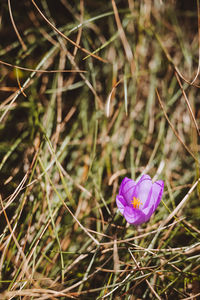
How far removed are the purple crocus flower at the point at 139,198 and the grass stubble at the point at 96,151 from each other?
0.27 ft

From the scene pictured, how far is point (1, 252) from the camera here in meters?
0.89

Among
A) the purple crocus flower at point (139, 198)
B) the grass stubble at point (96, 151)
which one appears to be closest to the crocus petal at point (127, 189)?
the purple crocus flower at point (139, 198)

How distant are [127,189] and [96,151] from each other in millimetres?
323

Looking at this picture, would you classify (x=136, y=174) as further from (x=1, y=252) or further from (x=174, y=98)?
(x=1, y=252)

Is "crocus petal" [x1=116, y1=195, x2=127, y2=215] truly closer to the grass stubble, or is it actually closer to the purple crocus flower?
the purple crocus flower

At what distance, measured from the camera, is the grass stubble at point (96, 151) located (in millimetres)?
848

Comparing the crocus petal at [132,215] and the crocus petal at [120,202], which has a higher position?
the crocus petal at [120,202]

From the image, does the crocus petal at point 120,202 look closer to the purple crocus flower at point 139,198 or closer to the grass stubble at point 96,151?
the purple crocus flower at point 139,198

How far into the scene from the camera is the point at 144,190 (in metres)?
0.87

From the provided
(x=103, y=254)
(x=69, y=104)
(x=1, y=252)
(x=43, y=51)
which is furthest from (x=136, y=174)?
(x=43, y=51)

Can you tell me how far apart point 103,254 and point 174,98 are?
0.76m

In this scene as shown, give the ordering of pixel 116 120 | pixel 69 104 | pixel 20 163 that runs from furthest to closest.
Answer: pixel 69 104 < pixel 116 120 < pixel 20 163

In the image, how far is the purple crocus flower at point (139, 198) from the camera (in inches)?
31.2

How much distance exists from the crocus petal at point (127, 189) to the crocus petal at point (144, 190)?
2 cm
